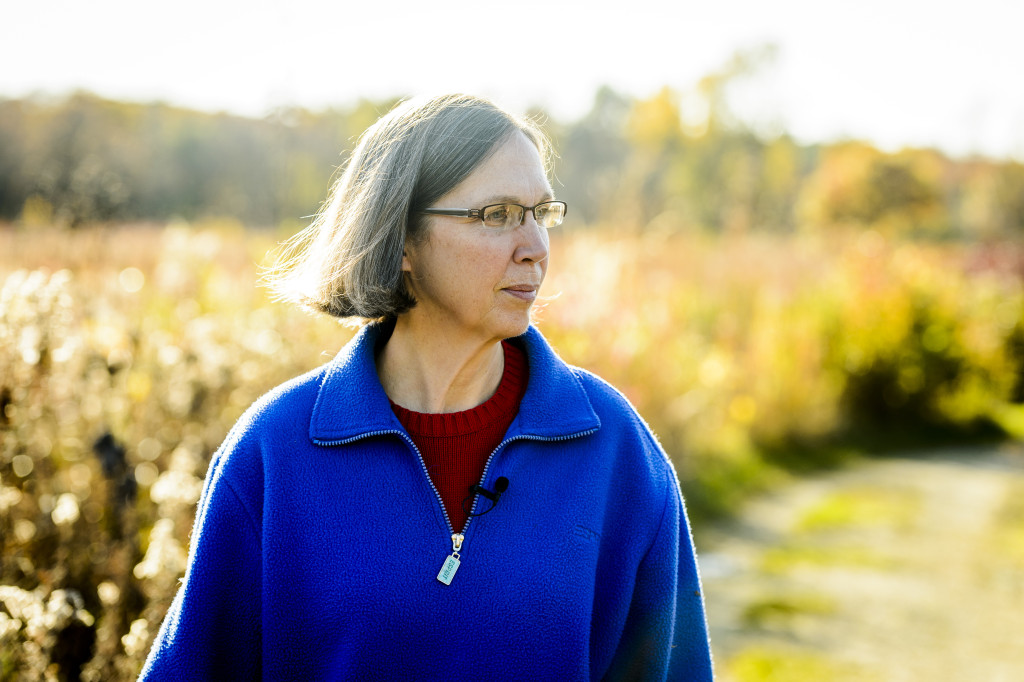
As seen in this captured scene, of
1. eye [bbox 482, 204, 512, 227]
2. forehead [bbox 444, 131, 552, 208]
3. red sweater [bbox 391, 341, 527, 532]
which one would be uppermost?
forehead [bbox 444, 131, 552, 208]

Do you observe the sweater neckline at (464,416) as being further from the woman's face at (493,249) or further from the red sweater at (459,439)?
the woman's face at (493,249)

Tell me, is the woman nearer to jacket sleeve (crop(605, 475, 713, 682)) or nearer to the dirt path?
jacket sleeve (crop(605, 475, 713, 682))

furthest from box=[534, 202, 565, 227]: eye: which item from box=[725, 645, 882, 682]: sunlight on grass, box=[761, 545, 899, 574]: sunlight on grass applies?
box=[761, 545, 899, 574]: sunlight on grass

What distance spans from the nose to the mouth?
0.18 ft

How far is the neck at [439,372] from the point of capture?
6.10ft

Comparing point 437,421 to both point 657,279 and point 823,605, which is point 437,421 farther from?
point 657,279

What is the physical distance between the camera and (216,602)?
1.64m

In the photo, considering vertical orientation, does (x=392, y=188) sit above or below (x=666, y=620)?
above

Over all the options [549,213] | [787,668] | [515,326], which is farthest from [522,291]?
[787,668]

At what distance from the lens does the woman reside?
5.31ft

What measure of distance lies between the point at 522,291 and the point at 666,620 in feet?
2.42

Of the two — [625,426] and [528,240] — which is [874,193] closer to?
[625,426]

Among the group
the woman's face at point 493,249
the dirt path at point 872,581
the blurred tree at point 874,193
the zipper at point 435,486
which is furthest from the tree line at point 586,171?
the dirt path at point 872,581

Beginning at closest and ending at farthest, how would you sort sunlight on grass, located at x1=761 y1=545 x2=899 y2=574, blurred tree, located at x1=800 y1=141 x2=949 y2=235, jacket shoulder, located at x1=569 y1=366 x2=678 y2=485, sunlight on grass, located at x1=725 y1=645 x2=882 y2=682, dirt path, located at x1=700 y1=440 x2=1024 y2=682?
jacket shoulder, located at x1=569 y1=366 x2=678 y2=485, sunlight on grass, located at x1=725 y1=645 x2=882 y2=682, dirt path, located at x1=700 y1=440 x2=1024 y2=682, sunlight on grass, located at x1=761 y1=545 x2=899 y2=574, blurred tree, located at x1=800 y1=141 x2=949 y2=235
